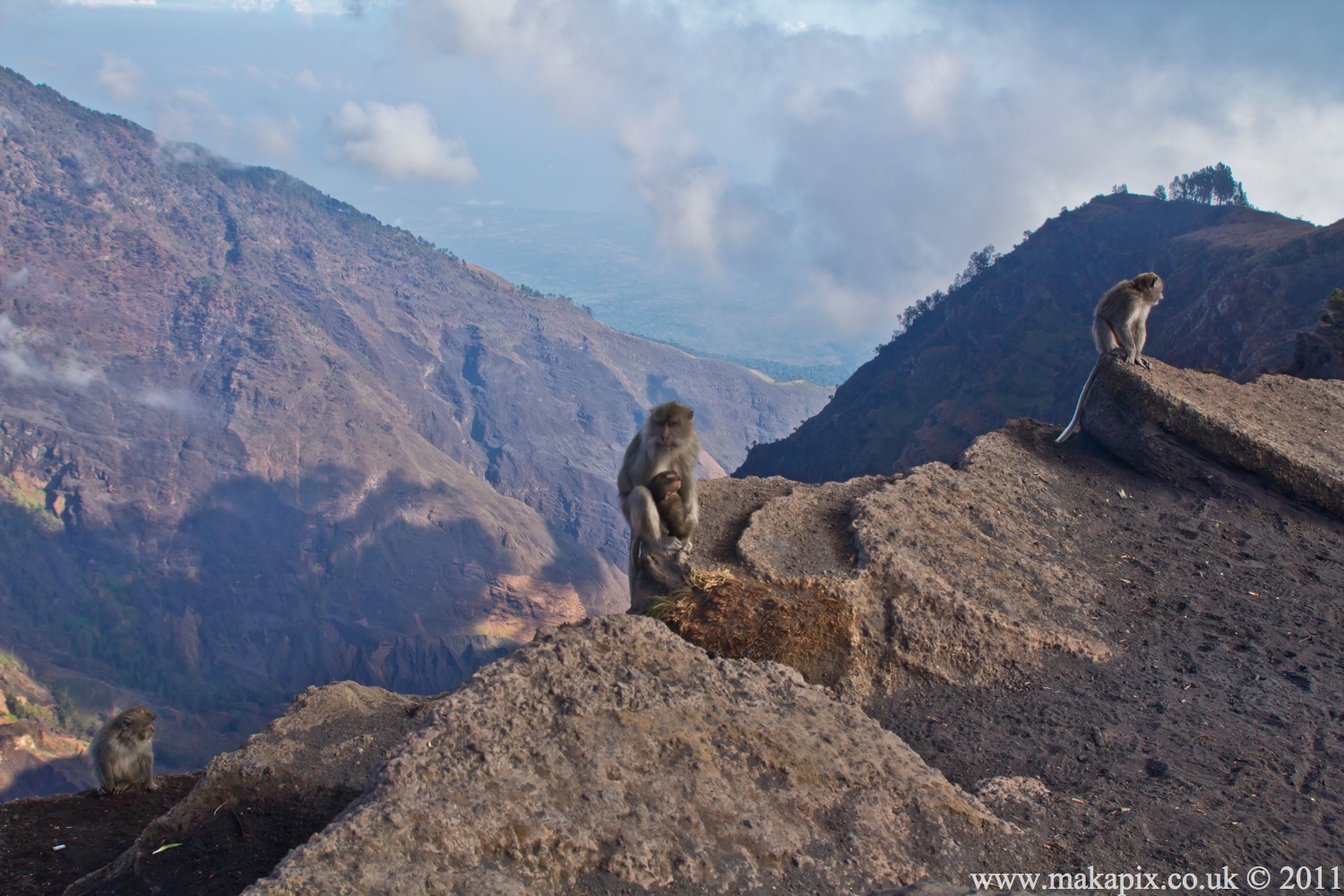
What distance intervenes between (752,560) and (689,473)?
107cm

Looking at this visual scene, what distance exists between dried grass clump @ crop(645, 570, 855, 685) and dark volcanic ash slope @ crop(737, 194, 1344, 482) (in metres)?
49.4

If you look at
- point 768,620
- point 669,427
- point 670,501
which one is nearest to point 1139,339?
point 669,427

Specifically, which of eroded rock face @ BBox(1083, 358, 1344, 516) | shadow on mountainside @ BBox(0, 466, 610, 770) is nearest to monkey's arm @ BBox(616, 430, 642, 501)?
eroded rock face @ BBox(1083, 358, 1344, 516)

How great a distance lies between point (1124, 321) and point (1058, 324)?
78.6 meters

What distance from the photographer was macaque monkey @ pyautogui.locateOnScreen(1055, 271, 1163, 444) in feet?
39.1

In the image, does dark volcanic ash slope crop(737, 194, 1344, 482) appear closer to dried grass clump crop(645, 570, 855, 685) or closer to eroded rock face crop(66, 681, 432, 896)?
dried grass clump crop(645, 570, 855, 685)

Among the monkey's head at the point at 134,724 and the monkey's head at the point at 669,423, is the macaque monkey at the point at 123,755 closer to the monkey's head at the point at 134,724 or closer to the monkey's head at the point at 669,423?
the monkey's head at the point at 134,724

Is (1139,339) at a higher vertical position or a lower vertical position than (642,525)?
higher

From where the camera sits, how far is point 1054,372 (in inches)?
3019

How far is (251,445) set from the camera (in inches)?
4938

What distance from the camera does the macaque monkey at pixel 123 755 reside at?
9250mm

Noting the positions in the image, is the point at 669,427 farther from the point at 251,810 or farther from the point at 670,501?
the point at 251,810

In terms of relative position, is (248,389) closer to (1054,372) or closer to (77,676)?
(77,676)

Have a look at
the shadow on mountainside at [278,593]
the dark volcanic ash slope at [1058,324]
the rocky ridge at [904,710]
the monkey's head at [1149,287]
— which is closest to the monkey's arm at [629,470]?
the rocky ridge at [904,710]
